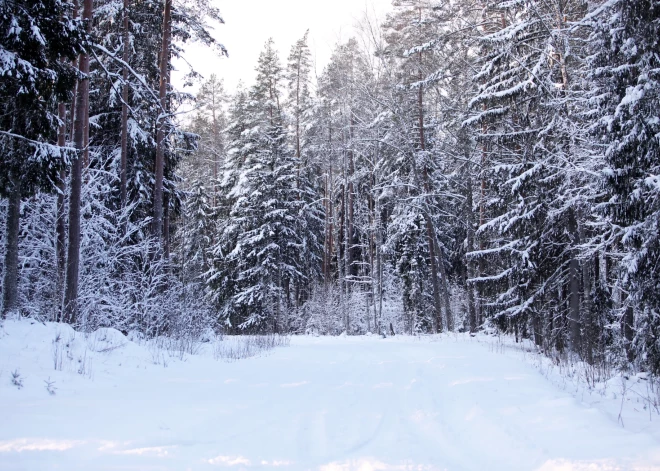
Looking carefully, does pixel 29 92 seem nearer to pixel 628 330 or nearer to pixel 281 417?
pixel 281 417

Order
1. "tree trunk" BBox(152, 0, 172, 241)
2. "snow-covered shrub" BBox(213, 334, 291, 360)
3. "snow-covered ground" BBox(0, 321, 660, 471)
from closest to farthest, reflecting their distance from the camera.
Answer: "snow-covered ground" BBox(0, 321, 660, 471), "snow-covered shrub" BBox(213, 334, 291, 360), "tree trunk" BBox(152, 0, 172, 241)

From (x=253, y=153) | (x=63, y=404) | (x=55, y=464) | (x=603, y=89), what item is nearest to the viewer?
(x=55, y=464)

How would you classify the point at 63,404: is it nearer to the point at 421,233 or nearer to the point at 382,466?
the point at 382,466

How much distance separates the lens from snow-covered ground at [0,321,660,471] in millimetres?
3549

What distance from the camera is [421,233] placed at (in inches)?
929

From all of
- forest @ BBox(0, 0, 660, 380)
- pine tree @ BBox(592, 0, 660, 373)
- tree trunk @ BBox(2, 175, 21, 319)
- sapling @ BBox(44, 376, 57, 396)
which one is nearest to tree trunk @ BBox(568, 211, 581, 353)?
forest @ BBox(0, 0, 660, 380)

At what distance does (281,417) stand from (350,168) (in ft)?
87.3

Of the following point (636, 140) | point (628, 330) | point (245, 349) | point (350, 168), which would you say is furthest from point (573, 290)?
point (350, 168)

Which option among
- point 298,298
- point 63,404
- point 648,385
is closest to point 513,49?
point 648,385

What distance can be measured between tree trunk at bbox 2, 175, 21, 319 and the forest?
0.13 feet

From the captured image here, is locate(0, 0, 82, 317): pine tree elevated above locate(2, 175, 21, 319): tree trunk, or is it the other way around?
locate(0, 0, 82, 317): pine tree

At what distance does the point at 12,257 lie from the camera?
8.91 meters

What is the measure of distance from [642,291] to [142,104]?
16872 millimetres

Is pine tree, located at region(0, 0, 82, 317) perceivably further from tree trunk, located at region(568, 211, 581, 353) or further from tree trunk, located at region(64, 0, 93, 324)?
tree trunk, located at region(568, 211, 581, 353)
